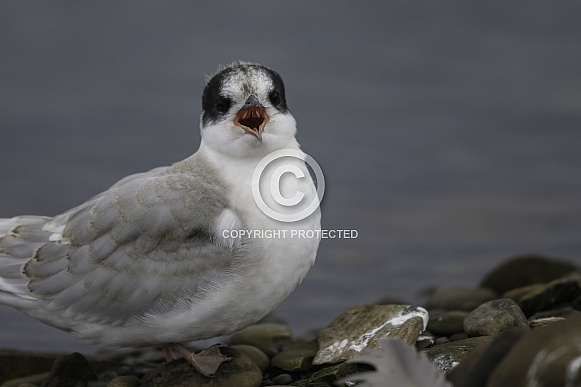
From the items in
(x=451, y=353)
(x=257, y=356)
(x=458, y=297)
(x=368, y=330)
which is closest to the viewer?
(x=451, y=353)

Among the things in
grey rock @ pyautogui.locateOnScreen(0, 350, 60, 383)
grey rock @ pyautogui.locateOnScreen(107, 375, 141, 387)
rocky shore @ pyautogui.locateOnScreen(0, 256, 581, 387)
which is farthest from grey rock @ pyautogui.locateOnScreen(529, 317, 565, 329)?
grey rock @ pyautogui.locateOnScreen(0, 350, 60, 383)

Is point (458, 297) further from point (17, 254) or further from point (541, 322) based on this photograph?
point (17, 254)

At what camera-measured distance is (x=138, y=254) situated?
21.5ft

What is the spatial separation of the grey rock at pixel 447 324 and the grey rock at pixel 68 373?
3367mm

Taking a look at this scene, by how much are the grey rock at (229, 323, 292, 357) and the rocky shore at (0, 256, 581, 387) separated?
0.04 ft

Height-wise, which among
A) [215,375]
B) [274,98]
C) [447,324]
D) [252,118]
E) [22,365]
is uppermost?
[274,98]

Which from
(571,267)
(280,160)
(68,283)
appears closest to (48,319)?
(68,283)

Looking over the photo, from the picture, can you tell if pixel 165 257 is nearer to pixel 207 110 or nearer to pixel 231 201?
pixel 231 201

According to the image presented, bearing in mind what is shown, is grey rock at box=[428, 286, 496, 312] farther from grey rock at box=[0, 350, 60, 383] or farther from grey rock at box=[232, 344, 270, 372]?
grey rock at box=[0, 350, 60, 383]

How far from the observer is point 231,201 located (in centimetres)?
650

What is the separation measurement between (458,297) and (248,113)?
397cm

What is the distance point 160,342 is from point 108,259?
2.73 feet

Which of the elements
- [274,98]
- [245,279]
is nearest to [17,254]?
[245,279]

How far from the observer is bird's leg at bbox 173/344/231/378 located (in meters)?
6.52
